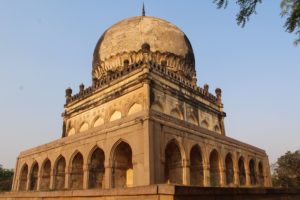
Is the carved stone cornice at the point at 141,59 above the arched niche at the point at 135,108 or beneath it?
above

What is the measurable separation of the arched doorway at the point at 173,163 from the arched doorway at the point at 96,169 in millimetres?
2993

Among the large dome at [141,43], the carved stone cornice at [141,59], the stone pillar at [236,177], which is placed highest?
the large dome at [141,43]

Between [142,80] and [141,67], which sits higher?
[141,67]

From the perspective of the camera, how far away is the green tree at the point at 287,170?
63.0 feet

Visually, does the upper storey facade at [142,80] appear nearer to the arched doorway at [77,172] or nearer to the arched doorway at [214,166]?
the arched doorway at [214,166]

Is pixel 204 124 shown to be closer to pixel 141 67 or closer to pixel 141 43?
pixel 141 67

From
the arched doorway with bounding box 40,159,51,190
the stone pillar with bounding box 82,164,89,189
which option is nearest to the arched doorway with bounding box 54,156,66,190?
the arched doorway with bounding box 40,159,51,190

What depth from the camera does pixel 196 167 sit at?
12094 millimetres

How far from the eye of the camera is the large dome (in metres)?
17.2

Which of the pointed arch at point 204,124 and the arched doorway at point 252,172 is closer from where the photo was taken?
the arched doorway at point 252,172

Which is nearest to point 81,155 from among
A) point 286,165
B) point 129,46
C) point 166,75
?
Answer: point 166,75

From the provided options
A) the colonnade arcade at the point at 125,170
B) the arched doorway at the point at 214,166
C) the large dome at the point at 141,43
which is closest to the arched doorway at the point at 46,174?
the colonnade arcade at the point at 125,170

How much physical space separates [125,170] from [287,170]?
15.5 m

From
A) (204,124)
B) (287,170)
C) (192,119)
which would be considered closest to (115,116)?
(192,119)
